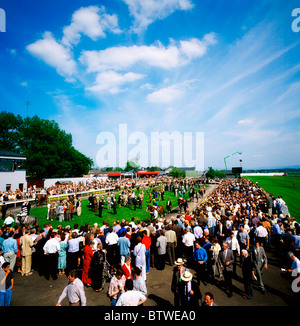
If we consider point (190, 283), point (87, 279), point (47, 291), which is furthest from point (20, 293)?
point (190, 283)

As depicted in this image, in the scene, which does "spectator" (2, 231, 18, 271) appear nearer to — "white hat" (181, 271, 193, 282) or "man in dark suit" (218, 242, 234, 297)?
"white hat" (181, 271, 193, 282)

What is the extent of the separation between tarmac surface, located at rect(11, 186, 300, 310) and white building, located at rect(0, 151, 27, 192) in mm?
27607

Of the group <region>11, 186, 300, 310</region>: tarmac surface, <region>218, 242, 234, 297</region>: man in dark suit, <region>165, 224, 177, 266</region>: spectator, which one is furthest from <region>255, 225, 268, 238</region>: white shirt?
<region>165, 224, 177, 266</region>: spectator

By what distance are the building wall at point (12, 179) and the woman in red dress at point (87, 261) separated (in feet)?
96.8

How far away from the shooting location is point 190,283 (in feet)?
13.9

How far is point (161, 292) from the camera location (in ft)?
19.3

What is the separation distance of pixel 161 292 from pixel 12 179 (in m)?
33.2

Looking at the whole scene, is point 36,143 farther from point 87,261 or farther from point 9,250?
point 87,261

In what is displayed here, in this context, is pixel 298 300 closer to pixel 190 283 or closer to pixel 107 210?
pixel 190 283

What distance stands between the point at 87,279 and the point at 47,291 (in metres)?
1.32

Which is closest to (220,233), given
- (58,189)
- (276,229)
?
(276,229)

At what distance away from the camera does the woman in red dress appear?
601 centimetres

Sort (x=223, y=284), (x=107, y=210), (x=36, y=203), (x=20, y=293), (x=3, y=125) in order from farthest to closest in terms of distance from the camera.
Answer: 1. (x=3, y=125)
2. (x=36, y=203)
3. (x=107, y=210)
4. (x=223, y=284)
5. (x=20, y=293)

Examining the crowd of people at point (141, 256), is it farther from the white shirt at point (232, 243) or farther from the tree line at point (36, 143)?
the tree line at point (36, 143)
